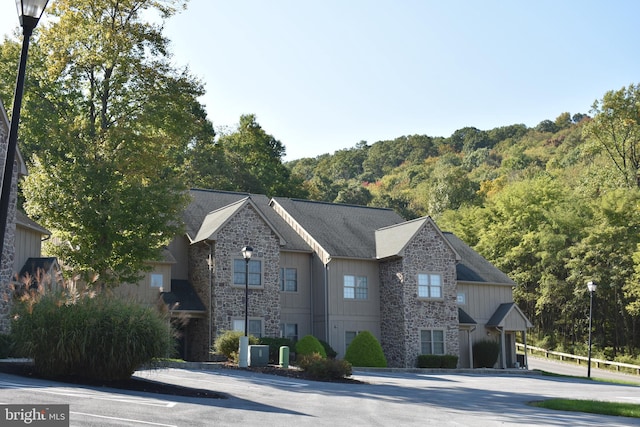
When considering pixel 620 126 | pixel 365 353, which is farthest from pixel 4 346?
pixel 620 126

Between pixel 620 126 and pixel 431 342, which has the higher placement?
pixel 620 126

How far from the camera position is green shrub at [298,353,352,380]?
2347 centimetres

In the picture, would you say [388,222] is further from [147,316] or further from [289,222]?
[147,316]

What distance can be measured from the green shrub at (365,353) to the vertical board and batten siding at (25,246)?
47.4ft

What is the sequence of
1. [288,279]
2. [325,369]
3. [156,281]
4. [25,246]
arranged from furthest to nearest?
[288,279], [156,281], [25,246], [325,369]

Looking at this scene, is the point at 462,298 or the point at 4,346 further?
the point at 462,298

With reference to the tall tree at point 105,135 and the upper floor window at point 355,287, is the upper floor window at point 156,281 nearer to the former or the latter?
the tall tree at point 105,135

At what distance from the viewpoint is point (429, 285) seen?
38.0m

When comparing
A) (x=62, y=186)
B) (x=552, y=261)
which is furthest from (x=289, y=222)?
(x=552, y=261)

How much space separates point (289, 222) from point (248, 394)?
77.0 ft

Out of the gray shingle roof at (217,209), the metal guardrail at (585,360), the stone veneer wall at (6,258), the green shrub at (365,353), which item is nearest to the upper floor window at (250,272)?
the gray shingle roof at (217,209)

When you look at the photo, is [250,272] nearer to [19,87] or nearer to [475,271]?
[475,271]

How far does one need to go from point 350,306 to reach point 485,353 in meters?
8.29

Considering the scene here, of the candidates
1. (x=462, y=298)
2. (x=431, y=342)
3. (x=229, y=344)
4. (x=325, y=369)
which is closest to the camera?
(x=325, y=369)
